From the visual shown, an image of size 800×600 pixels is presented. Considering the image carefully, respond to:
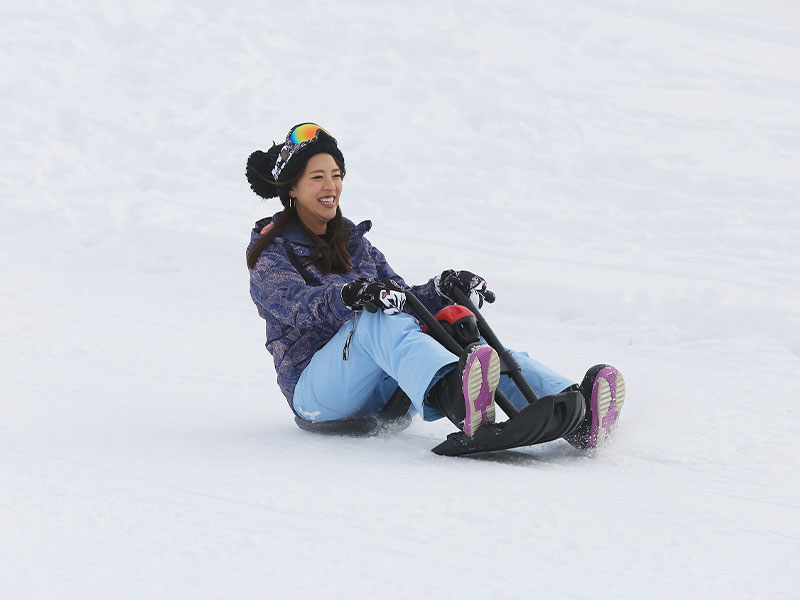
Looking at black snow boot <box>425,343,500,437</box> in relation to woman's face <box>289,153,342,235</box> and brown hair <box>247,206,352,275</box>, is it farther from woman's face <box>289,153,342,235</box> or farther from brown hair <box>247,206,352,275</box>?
woman's face <box>289,153,342,235</box>

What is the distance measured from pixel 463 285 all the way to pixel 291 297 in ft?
2.10

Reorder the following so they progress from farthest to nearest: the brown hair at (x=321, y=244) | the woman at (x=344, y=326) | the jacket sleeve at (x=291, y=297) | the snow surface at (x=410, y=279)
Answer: the brown hair at (x=321, y=244), the jacket sleeve at (x=291, y=297), the woman at (x=344, y=326), the snow surface at (x=410, y=279)

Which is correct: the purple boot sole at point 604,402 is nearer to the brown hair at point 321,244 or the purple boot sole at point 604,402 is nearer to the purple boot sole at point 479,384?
the purple boot sole at point 479,384

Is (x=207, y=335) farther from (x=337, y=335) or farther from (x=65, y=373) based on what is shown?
(x=337, y=335)

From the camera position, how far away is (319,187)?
11.3 ft

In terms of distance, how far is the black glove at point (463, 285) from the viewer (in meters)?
3.40

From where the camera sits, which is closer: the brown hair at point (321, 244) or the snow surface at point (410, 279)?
the snow surface at point (410, 279)

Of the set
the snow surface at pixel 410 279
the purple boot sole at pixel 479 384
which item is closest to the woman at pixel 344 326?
the purple boot sole at pixel 479 384

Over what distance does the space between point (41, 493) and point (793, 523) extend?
6.16ft

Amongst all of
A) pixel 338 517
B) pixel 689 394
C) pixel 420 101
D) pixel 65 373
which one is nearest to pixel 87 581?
pixel 338 517

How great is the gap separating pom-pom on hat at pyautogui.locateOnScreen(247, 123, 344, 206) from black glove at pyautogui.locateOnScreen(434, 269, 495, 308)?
0.58 meters

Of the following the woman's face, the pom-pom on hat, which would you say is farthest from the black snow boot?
the pom-pom on hat

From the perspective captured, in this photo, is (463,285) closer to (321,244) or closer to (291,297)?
(321,244)

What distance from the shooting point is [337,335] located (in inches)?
127
